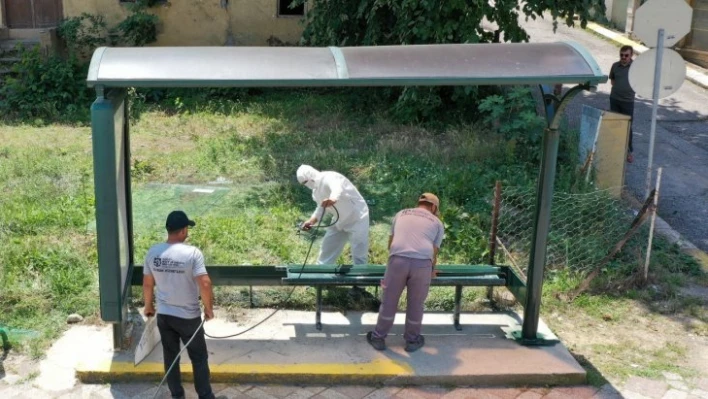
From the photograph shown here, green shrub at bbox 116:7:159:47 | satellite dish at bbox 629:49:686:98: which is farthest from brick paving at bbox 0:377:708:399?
green shrub at bbox 116:7:159:47

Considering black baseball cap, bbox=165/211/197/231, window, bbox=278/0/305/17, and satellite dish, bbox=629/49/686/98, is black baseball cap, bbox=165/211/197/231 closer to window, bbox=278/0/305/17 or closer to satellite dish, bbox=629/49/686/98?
satellite dish, bbox=629/49/686/98

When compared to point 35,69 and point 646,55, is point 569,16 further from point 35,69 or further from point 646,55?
point 35,69

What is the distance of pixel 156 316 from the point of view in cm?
612

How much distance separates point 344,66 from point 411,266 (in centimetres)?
168

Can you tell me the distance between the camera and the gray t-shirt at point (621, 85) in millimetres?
12012

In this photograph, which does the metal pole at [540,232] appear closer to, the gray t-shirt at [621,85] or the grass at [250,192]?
the grass at [250,192]

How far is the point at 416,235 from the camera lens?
21.6 feet

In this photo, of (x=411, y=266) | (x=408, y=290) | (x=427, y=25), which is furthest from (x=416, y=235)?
(x=427, y=25)

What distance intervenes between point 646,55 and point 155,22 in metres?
11.1

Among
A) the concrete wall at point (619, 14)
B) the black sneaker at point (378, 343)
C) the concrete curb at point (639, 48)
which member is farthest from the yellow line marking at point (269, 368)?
the concrete wall at point (619, 14)

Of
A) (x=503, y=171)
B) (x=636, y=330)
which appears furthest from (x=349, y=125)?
(x=636, y=330)

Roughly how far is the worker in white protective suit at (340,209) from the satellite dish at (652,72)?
3155mm

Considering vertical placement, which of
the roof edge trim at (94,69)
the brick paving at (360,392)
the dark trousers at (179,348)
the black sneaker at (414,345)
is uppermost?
the roof edge trim at (94,69)

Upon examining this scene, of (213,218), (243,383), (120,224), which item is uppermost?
(120,224)
